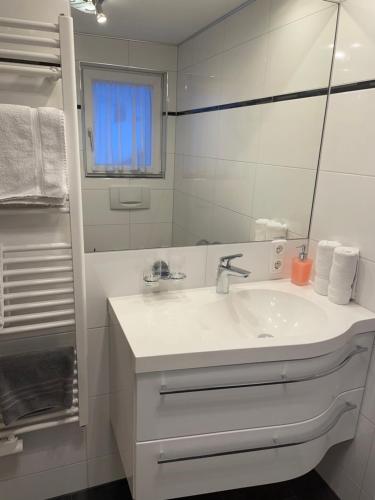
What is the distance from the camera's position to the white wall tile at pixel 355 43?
1372mm

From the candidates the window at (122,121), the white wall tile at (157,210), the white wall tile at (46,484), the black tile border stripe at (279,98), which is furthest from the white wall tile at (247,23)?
the white wall tile at (46,484)

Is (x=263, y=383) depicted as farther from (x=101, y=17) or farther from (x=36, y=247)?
(x=101, y=17)

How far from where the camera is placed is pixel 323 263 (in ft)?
5.15

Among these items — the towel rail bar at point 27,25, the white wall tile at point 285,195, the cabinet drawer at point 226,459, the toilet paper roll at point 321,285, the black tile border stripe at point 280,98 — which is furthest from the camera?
the white wall tile at point 285,195

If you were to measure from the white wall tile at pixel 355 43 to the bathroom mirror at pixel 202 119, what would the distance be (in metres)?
0.06

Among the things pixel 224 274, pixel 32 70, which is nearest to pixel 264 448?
pixel 224 274

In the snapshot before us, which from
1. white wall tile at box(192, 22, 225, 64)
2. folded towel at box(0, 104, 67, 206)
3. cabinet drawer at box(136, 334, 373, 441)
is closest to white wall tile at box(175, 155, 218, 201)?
white wall tile at box(192, 22, 225, 64)

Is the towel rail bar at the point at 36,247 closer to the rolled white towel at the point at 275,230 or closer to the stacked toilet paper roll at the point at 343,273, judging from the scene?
the rolled white towel at the point at 275,230

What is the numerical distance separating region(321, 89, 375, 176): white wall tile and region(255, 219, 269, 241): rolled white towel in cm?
35

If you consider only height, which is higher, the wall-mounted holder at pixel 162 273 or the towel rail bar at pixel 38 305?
the wall-mounted holder at pixel 162 273

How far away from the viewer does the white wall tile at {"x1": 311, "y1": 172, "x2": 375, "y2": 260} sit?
1.43 meters

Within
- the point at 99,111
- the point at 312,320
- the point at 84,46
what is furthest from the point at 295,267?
the point at 84,46

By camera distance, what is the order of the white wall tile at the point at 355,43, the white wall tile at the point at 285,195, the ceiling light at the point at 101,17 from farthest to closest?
the white wall tile at the point at 285,195
the white wall tile at the point at 355,43
the ceiling light at the point at 101,17

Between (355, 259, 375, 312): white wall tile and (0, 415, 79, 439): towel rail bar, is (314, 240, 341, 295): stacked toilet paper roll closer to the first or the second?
(355, 259, 375, 312): white wall tile
